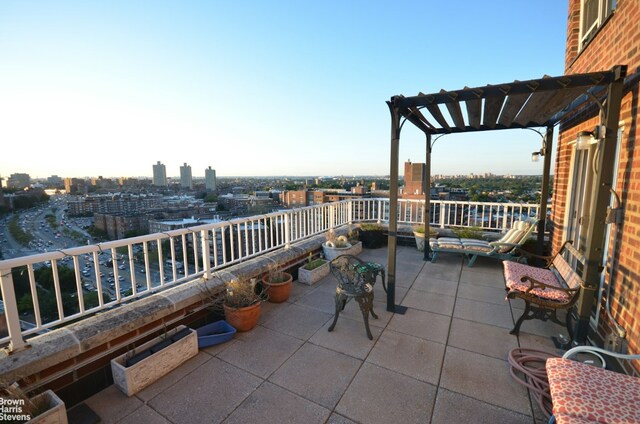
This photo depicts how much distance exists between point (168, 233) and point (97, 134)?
10701 millimetres

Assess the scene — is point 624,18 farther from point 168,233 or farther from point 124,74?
point 124,74

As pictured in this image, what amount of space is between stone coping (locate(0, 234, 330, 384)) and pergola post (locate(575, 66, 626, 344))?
3.56 meters

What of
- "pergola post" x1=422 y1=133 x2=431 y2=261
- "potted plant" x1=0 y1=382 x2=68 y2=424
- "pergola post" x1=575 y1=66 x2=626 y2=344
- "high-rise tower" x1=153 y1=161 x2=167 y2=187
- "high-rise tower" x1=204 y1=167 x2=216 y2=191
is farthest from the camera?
"high-rise tower" x1=204 y1=167 x2=216 y2=191

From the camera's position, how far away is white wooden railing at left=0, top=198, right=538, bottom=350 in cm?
196

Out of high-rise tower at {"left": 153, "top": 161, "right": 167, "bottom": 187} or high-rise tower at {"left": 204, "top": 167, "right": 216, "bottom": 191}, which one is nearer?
high-rise tower at {"left": 153, "top": 161, "right": 167, "bottom": 187}

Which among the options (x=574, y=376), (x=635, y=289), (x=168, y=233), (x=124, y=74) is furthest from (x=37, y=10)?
(x=635, y=289)

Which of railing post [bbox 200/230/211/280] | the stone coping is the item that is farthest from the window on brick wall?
the stone coping

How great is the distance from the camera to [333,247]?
5066 mm

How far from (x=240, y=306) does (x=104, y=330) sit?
44.7 inches

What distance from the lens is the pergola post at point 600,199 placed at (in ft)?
7.27

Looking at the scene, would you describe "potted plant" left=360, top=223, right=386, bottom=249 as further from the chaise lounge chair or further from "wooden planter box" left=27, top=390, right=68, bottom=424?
"wooden planter box" left=27, top=390, right=68, bottom=424

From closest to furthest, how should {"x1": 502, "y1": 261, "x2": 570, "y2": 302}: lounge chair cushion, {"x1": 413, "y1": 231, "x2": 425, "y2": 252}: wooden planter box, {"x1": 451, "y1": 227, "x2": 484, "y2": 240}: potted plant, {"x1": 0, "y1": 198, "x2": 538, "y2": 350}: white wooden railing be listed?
{"x1": 0, "y1": 198, "x2": 538, "y2": 350}: white wooden railing < {"x1": 502, "y1": 261, "x2": 570, "y2": 302}: lounge chair cushion < {"x1": 451, "y1": 227, "x2": 484, "y2": 240}: potted plant < {"x1": 413, "y1": 231, "x2": 425, "y2": 252}: wooden planter box

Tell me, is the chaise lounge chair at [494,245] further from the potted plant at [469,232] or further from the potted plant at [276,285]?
the potted plant at [276,285]

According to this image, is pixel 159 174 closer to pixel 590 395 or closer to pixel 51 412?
pixel 51 412
